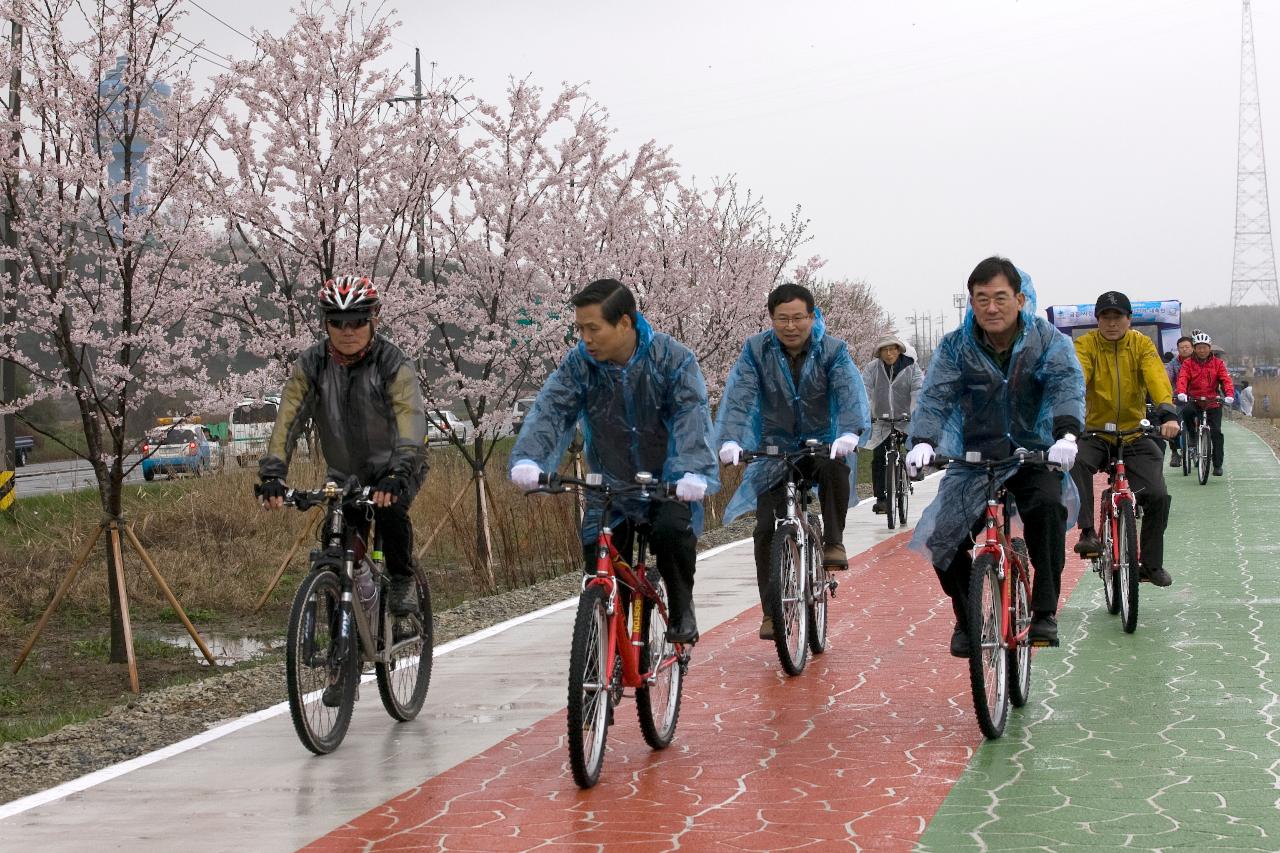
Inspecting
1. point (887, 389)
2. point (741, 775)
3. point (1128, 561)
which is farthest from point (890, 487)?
point (741, 775)

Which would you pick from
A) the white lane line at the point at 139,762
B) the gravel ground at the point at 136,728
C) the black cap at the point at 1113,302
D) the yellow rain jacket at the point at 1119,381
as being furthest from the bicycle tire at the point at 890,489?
the white lane line at the point at 139,762

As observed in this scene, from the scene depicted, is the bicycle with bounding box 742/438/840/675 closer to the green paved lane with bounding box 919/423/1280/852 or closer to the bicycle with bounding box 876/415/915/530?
the green paved lane with bounding box 919/423/1280/852

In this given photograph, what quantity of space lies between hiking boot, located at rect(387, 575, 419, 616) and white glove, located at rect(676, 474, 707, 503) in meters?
1.62

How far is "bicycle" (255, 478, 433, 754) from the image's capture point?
6613 mm

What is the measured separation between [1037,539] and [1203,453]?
52.9 feet

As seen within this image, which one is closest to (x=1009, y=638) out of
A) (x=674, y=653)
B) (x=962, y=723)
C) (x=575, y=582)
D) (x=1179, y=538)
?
(x=962, y=723)

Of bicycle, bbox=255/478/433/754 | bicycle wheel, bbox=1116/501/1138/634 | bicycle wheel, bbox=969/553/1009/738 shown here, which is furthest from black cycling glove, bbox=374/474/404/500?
bicycle wheel, bbox=1116/501/1138/634

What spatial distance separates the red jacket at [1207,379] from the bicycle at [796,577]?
14724 millimetres

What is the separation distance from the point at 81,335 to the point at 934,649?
240 inches

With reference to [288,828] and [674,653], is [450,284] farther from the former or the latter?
[288,828]

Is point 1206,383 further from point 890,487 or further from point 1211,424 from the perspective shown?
point 890,487

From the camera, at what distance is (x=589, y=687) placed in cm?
600

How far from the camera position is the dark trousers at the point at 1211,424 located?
22703 mm

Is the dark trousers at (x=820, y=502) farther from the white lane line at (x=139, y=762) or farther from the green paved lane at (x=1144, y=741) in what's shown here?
the white lane line at (x=139, y=762)
